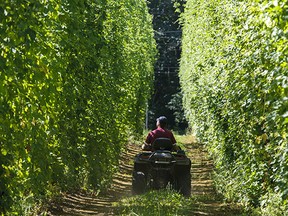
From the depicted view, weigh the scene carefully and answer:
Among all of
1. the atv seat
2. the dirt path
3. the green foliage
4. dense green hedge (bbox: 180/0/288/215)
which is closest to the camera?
dense green hedge (bbox: 180/0/288/215)

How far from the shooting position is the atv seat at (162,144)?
12969 millimetres

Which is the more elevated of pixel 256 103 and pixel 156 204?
pixel 256 103

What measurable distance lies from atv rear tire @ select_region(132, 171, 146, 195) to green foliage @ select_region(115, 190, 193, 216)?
0.57 metres

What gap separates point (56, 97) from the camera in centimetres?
870

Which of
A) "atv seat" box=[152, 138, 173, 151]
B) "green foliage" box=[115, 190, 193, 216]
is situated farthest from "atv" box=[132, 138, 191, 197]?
"green foliage" box=[115, 190, 193, 216]

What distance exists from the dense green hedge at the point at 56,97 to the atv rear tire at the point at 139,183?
700 mm

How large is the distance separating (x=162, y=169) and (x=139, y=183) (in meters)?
0.66

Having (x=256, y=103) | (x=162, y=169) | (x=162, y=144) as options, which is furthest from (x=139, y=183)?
(x=256, y=103)

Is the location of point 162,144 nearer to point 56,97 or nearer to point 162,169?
point 162,169

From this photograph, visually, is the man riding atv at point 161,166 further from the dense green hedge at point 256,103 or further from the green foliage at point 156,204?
the dense green hedge at point 256,103

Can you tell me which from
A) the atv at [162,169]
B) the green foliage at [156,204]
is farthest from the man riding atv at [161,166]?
the green foliage at [156,204]

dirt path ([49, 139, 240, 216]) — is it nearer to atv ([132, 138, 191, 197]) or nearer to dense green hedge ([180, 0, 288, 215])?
dense green hedge ([180, 0, 288, 215])

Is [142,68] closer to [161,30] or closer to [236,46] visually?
[236,46]

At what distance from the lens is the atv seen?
1271 cm
